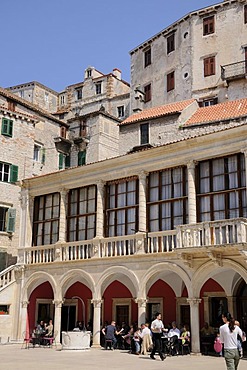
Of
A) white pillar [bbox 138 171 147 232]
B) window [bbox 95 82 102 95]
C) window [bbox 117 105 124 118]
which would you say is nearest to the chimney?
window [bbox 95 82 102 95]

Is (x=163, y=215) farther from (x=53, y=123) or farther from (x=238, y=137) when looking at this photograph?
(x=53, y=123)

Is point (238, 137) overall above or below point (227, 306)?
above

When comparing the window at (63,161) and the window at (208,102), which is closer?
the window at (208,102)

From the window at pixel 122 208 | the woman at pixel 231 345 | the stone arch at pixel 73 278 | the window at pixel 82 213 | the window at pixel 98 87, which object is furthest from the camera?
the window at pixel 98 87

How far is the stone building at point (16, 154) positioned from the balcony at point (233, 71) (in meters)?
13.5

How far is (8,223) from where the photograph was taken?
30000 mm

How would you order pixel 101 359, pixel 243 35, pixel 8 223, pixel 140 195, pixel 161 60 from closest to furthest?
1. pixel 101 359
2. pixel 140 195
3. pixel 8 223
4. pixel 243 35
5. pixel 161 60

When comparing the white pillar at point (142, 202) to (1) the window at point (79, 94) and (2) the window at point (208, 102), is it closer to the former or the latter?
(2) the window at point (208, 102)

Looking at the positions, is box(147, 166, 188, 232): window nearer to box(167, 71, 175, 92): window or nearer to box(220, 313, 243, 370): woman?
box(220, 313, 243, 370): woman

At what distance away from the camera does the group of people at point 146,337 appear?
17000 mm

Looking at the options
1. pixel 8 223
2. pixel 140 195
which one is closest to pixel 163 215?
pixel 140 195

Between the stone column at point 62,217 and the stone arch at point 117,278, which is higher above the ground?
the stone column at point 62,217

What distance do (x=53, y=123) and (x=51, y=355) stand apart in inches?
945

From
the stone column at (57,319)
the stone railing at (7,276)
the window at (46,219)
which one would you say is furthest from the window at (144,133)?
the stone column at (57,319)
